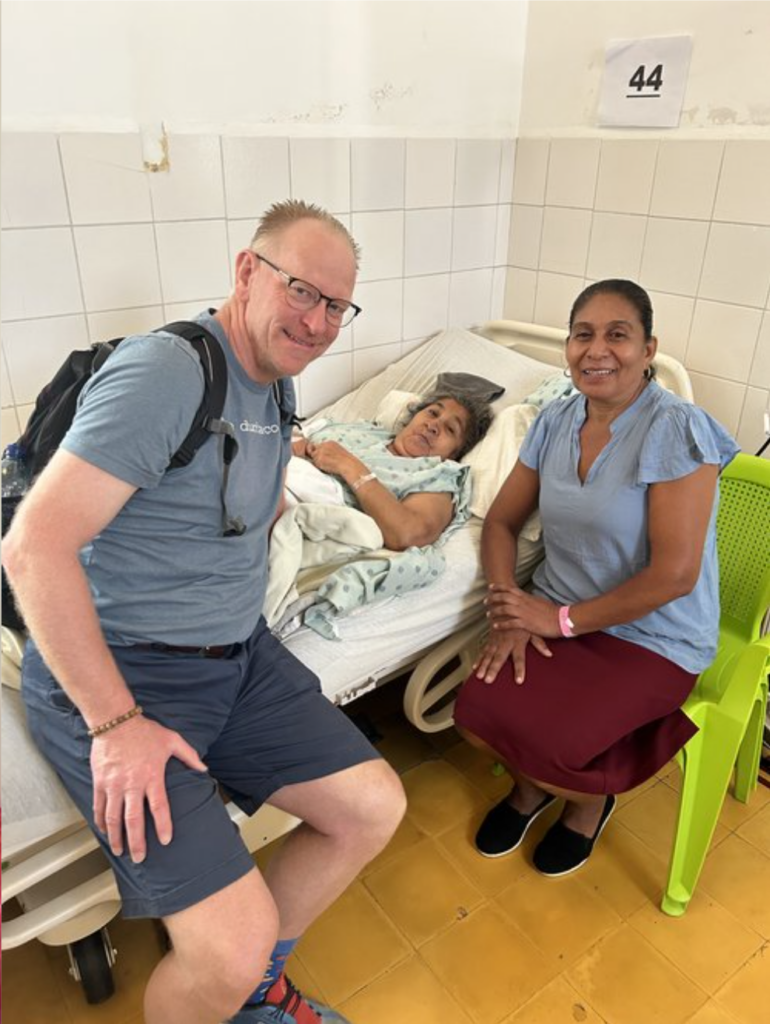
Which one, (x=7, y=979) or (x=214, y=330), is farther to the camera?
(x=7, y=979)

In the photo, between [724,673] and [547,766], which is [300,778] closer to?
[547,766]

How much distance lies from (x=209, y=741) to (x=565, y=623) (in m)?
0.82

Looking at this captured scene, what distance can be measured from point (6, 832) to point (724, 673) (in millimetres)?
1526

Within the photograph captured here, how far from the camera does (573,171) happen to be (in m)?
2.51

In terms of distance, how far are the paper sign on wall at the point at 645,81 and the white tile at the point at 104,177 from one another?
1.39 meters

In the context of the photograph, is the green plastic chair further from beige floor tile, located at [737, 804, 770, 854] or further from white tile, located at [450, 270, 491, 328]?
white tile, located at [450, 270, 491, 328]

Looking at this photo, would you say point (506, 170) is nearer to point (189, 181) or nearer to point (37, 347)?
point (189, 181)

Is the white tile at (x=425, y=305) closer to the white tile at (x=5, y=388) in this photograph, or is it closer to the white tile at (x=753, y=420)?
the white tile at (x=753, y=420)

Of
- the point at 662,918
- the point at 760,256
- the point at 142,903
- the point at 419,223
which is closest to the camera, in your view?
the point at 142,903

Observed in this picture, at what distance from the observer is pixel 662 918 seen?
1730 mm

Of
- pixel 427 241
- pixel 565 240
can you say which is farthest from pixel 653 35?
pixel 427 241

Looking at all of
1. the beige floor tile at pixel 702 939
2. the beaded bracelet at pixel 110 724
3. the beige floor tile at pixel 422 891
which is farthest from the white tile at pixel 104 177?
the beige floor tile at pixel 702 939

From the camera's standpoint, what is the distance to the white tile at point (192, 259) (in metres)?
2.05

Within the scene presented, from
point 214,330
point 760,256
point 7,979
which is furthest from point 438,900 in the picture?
point 760,256
